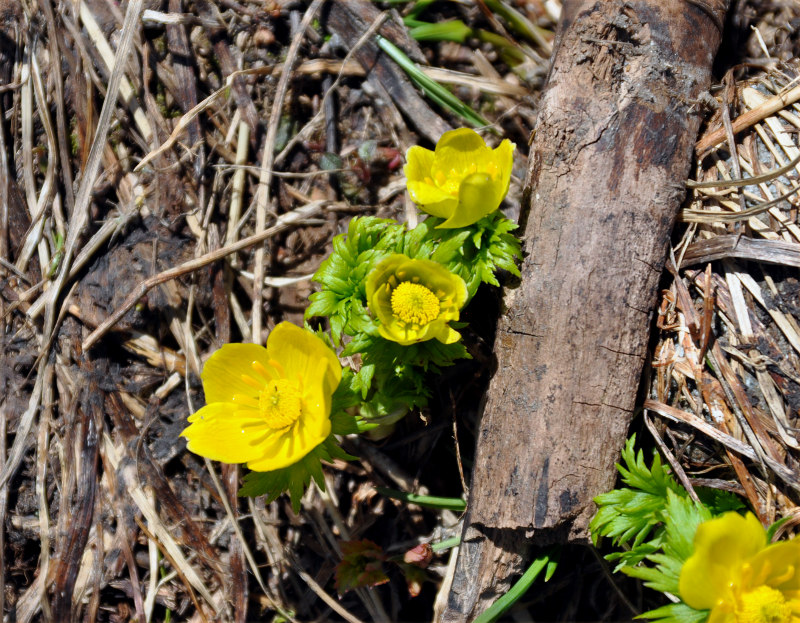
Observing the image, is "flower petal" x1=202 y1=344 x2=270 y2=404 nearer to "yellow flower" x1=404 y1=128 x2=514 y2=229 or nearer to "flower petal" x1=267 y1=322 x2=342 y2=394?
"flower petal" x1=267 y1=322 x2=342 y2=394

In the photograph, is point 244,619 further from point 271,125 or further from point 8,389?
point 271,125

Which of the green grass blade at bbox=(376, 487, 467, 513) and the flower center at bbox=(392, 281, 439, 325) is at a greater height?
the flower center at bbox=(392, 281, 439, 325)

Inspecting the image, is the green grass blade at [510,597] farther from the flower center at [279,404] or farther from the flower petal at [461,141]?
the flower petal at [461,141]

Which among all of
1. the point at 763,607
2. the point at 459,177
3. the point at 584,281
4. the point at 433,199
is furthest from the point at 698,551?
the point at 459,177

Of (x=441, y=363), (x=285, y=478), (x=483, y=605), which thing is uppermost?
(x=441, y=363)

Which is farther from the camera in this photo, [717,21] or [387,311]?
[717,21]

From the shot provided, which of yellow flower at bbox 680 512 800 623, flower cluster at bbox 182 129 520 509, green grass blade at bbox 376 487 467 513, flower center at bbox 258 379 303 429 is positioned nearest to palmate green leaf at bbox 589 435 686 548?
yellow flower at bbox 680 512 800 623

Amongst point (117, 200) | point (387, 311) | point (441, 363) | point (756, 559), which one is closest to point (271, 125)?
point (117, 200)
